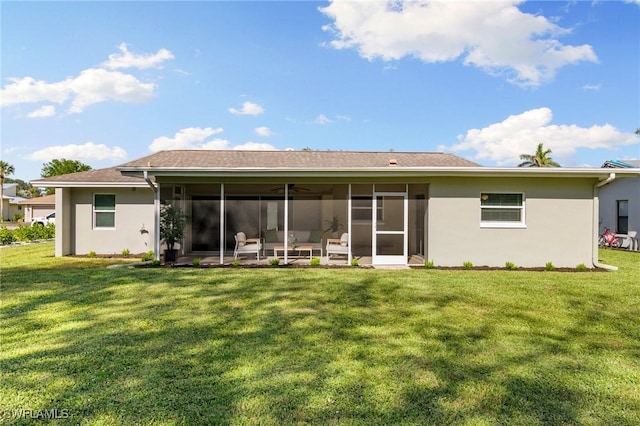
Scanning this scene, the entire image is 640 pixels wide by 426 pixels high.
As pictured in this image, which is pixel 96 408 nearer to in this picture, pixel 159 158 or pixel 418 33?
pixel 159 158

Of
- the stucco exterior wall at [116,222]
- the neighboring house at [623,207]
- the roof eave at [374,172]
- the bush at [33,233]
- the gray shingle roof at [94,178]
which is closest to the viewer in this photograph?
the roof eave at [374,172]

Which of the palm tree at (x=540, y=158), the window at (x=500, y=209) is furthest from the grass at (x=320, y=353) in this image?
the palm tree at (x=540, y=158)

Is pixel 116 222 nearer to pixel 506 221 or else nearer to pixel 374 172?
pixel 374 172

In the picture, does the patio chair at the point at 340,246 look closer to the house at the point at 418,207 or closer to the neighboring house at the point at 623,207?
the house at the point at 418,207

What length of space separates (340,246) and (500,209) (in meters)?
4.87

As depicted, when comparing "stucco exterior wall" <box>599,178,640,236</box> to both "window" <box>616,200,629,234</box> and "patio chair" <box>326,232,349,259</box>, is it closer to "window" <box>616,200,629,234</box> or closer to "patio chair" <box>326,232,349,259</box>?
"window" <box>616,200,629,234</box>

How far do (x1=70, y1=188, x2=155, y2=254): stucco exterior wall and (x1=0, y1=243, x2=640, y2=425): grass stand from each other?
18.0 ft

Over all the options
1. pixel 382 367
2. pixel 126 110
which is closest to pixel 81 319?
pixel 382 367

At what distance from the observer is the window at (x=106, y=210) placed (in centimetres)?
1302

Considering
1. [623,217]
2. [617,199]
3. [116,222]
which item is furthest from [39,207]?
[623,217]

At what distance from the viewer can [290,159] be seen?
13.7m

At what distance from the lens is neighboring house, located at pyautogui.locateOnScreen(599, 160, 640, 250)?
16391mm

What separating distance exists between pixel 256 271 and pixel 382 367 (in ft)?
20.3

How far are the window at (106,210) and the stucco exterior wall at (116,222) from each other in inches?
5.2
